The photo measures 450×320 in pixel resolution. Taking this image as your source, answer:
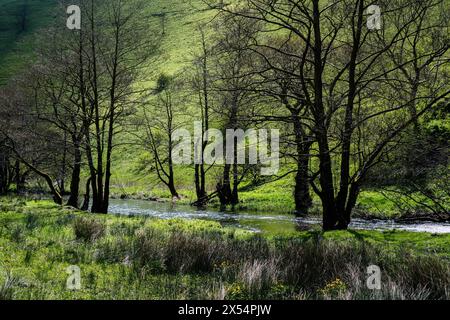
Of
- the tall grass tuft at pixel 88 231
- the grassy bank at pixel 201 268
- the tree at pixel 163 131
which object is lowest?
the grassy bank at pixel 201 268

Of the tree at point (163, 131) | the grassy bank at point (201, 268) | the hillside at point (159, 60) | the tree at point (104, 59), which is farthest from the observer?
the tree at point (163, 131)

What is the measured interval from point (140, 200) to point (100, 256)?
113 feet

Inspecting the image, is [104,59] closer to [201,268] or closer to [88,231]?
[88,231]

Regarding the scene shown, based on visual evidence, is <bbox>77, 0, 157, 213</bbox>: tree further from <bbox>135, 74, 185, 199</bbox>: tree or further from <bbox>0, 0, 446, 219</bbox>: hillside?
<bbox>135, 74, 185, 199</bbox>: tree

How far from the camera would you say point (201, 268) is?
9977 millimetres

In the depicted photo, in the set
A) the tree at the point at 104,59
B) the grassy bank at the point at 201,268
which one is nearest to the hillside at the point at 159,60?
the tree at the point at 104,59

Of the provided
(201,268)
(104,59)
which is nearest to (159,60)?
(104,59)

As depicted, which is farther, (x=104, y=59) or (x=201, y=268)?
(x=104, y=59)

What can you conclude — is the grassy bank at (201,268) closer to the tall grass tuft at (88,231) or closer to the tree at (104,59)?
the tall grass tuft at (88,231)

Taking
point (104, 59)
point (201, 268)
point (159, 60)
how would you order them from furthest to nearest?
1. point (159, 60)
2. point (104, 59)
3. point (201, 268)

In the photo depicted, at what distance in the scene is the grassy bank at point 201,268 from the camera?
7562 mm

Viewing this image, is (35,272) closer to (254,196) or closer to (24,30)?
(254,196)

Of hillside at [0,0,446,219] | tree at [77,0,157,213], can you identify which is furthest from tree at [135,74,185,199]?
tree at [77,0,157,213]
